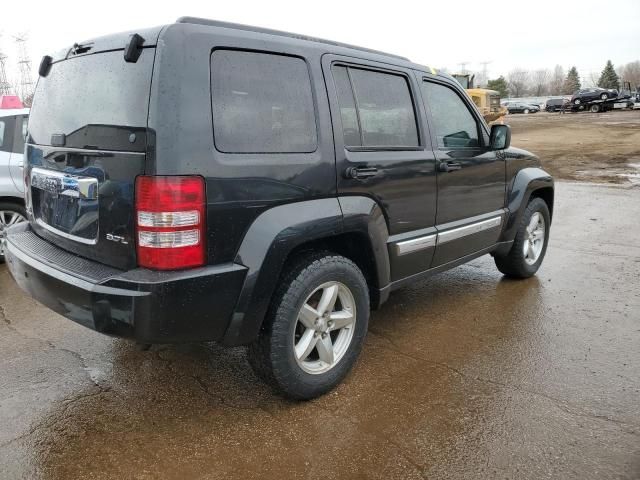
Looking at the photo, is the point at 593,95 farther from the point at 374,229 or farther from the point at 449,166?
the point at 374,229

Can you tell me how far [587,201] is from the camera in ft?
29.9

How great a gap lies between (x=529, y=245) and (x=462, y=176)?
1.65m

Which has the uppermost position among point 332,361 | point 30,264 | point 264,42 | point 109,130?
point 264,42

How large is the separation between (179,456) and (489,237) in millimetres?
2974

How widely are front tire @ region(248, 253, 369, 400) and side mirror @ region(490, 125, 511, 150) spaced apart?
188 centimetres

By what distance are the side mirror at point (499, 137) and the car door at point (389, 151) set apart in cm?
85

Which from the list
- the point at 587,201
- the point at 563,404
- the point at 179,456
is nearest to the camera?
the point at 179,456

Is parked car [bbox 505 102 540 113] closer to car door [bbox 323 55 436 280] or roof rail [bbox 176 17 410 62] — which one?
car door [bbox 323 55 436 280]

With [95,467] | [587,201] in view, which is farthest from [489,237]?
[587,201]

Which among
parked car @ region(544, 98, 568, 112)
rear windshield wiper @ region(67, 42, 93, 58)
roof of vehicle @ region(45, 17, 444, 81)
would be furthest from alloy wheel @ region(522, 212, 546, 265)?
parked car @ region(544, 98, 568, 112)

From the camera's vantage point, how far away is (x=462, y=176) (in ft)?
12.5

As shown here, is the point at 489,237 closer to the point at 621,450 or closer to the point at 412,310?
the point at 412,310

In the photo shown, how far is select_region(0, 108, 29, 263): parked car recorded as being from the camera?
215 inches

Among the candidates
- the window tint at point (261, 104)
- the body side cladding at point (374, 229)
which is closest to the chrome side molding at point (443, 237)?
the body side cladding at point (374, 229)
